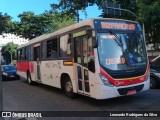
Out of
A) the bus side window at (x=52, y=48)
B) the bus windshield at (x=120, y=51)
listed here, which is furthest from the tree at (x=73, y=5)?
the bus windshield at (x=120, y=51)

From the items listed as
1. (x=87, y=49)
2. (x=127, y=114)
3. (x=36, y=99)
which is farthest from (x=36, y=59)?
(x=127, y=114)

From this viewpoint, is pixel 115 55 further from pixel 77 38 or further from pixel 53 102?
pixel 53 102

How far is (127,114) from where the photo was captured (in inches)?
306

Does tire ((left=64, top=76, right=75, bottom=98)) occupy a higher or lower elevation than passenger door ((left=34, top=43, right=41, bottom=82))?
lower

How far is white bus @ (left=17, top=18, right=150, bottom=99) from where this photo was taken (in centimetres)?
879

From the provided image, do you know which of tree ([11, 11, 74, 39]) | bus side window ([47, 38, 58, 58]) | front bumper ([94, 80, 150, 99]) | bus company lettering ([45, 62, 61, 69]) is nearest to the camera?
front bumper ([94, 80, 150, 99])

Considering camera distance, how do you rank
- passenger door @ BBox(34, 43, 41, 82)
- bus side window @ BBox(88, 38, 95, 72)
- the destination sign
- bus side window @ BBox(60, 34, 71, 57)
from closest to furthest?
1. bus side window @ BBox(88, 38, 95, 72)
2. the destination sign
3. bus side window @ BBox(60, 34, 71, 57)
4. passenger door @ BBox(34, 43, 41, 82)

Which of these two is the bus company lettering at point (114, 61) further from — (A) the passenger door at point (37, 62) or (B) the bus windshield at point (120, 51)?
(A) the passenger door at point (37, 62)

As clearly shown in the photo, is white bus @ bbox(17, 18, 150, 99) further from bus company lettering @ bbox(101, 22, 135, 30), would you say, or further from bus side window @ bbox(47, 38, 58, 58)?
bus side window @ bbox(47, 38, 58, 58)

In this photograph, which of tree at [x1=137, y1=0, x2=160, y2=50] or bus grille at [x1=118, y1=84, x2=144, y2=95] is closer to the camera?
bus grille at [x1=118, y1=84, x2=144, y2=95]

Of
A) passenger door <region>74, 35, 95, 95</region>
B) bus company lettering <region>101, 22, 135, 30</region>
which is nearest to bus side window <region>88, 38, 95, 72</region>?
passenger door <region>74, 35, 95, 95</region>

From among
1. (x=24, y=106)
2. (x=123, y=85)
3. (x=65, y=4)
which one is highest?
(x=65, y=4)

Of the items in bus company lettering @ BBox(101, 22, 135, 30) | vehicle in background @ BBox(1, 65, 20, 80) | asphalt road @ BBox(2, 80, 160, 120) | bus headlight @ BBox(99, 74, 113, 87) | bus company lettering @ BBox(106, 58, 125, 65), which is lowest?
asphalt road @ BBox(2, 80, 160, 120)

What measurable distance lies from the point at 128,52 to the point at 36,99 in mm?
4356
